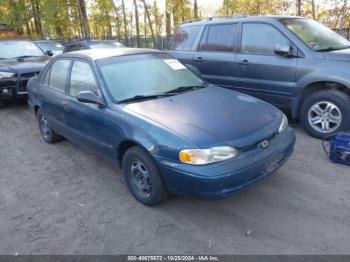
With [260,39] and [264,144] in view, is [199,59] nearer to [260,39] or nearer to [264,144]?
[260,39]

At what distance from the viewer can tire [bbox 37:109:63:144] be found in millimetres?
5316

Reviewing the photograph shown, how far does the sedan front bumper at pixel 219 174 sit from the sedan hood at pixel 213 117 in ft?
0.52

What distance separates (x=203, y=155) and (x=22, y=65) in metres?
6.32

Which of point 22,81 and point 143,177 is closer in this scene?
point 143,177

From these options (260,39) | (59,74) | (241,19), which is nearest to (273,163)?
(260,39)

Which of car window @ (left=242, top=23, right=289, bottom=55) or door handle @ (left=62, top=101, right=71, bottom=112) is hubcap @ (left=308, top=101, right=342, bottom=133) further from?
door handle @ (left=62, top=101, right=71, bottom=112)

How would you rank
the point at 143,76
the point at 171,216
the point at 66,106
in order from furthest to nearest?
the point at 66,106, the point at 143,76, the point at 171,216

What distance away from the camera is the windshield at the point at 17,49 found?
28.0 feet

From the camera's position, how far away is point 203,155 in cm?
286

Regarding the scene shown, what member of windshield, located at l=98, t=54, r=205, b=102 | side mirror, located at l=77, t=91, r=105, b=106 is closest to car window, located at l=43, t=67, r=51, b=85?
windshield, located at l=98, t=54, r=205, b=102

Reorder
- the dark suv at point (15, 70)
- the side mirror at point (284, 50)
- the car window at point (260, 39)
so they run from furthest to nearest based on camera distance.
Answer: the dark suv at point (15, 70) < the car window at point (260, 39) < the side mirror at point (284, 50)

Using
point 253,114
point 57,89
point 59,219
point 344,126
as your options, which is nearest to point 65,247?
point 59,219

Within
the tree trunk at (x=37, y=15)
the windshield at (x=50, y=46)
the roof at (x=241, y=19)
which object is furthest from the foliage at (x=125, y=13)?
the roof at (x=241, y=19)

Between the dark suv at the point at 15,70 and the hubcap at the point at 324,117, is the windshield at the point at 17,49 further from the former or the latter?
the hubcap at the point at 324,117
